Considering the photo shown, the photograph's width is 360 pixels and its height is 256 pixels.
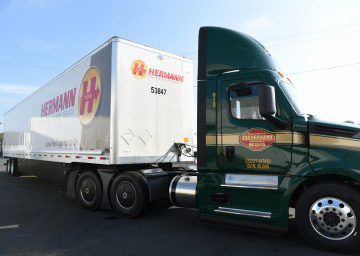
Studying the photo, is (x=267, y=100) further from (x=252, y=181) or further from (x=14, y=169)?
(x=14, y=169)

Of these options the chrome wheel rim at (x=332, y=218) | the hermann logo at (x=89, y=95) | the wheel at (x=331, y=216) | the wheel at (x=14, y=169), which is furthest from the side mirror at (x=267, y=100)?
the wheel at (x=14, y=169)

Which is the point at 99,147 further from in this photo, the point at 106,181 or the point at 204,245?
the point at 204,245

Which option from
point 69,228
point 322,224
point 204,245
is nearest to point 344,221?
point 322,224

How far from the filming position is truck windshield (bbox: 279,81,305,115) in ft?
14.2

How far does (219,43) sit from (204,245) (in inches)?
131

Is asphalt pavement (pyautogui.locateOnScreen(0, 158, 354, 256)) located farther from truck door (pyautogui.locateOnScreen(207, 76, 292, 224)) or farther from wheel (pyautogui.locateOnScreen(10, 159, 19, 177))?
wheel (pyautogui.locateOnScreen(10, 159, 19, 177))

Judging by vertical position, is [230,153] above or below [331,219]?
above

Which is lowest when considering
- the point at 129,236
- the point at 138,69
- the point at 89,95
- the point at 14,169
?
the point at 129,236

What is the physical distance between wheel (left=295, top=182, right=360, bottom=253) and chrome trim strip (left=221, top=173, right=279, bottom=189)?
445 millimetres

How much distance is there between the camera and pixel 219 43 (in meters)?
4.98

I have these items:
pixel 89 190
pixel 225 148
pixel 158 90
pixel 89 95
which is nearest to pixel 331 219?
pixel 225 148

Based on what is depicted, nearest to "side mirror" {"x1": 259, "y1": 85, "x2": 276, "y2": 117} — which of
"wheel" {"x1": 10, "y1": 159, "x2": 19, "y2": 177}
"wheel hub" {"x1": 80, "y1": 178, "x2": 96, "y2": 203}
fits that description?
"wheel hub" {"x1": 80, "y1": 178, "x2": 96, "y2": 203}

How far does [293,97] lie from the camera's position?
4473 millimetres

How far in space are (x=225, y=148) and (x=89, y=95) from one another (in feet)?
12.6
